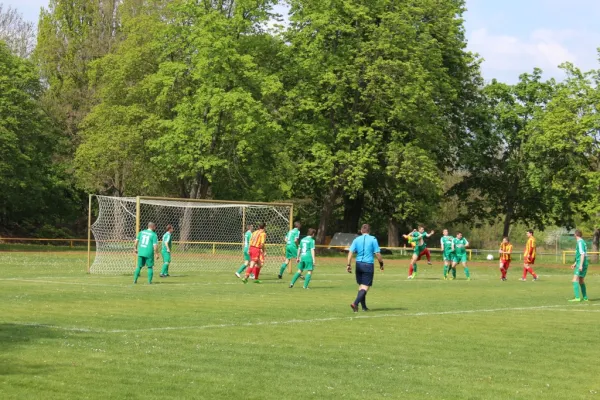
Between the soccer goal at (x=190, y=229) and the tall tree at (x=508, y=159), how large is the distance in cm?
2374

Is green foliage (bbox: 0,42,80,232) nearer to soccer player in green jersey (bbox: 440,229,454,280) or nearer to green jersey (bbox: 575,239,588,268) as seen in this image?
soccer player in green jersey (bbox: 440,229,454,280)

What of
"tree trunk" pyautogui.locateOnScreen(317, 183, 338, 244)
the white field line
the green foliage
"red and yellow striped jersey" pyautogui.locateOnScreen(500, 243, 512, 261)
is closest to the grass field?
the white field line

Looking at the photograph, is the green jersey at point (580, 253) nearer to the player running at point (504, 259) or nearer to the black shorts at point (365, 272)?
the black shorts at point (365, 272)

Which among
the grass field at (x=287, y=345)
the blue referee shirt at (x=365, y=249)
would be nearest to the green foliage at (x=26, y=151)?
the grass field at (x=287, y=345)

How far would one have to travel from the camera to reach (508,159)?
226 ft

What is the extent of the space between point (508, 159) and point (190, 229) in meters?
A: 27.2

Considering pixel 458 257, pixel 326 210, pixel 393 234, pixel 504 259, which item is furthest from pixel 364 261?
pixel 393 234

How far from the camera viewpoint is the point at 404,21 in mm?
57844

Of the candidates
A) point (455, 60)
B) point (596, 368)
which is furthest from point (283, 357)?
point (455, 60)

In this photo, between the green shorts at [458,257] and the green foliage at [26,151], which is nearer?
the green shorts at [458,257]

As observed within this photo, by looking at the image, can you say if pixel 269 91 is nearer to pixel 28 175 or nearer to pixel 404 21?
pixel 404 21

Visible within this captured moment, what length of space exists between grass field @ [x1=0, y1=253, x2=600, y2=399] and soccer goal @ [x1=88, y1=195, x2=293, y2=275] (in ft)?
38.0

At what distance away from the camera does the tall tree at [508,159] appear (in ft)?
224

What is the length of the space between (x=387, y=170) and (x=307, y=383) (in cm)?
4656
